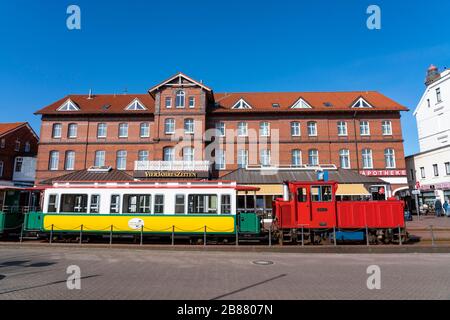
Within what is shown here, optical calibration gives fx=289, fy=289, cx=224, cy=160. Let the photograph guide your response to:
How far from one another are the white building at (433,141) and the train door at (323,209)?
2413cm

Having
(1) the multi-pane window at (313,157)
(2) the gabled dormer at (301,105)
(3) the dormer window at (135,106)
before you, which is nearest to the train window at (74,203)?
(3) the dormer window at (135,106)

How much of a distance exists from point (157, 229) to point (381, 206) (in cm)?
1211

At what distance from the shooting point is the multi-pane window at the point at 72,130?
34.3 metres

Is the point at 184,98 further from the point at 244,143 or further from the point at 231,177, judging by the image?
the point at 231,177

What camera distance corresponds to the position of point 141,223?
15.9m

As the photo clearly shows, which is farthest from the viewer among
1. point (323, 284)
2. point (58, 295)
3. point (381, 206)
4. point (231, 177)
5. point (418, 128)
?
point (418, 128)

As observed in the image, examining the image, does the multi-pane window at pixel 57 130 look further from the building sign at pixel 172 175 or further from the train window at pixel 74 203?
the train window at pixel 74 203

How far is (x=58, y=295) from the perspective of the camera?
7.12 meters

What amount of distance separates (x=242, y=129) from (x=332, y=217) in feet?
66.8

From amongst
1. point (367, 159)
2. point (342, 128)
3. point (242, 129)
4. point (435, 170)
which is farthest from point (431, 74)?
point (242, 129)

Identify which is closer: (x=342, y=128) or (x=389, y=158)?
(x=389, y=158)

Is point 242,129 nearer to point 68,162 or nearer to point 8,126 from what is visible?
point 68,162

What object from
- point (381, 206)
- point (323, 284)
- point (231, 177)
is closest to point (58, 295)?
point (323, 284)
